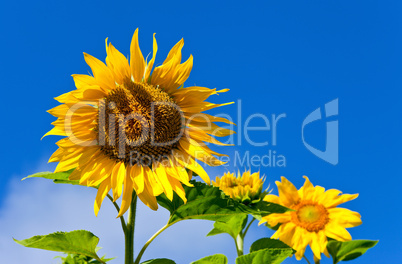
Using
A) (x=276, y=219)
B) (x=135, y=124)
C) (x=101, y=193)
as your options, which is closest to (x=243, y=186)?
(x=276, y=219)

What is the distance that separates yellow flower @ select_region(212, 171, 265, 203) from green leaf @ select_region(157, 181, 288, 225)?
1.63 feet

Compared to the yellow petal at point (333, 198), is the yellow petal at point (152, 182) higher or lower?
lower

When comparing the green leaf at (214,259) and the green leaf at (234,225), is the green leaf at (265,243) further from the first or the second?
the green leaf at (214,259)

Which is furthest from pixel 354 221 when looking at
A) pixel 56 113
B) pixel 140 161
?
pixel 56 113

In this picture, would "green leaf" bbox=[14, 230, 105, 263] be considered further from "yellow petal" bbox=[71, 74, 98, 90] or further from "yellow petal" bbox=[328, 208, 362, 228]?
"yellow petal" bbox=[328, 208, 362, 228]

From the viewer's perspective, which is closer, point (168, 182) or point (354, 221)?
point (168, 182)

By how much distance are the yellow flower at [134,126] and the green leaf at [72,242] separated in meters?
0.30

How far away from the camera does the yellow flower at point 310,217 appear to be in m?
4.27

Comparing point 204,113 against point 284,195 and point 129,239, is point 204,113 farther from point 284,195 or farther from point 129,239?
point 284,195

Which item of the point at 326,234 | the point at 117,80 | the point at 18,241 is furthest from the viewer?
the point at 326,234

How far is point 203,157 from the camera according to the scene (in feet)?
9.62

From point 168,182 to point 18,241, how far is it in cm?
101

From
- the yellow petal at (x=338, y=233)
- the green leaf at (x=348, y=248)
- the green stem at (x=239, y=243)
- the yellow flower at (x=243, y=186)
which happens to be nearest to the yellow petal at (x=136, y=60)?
the yellow flower at (x=243, y=186)

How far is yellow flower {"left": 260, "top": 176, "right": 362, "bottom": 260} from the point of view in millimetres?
4273
